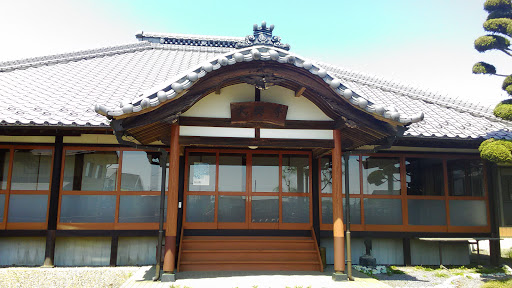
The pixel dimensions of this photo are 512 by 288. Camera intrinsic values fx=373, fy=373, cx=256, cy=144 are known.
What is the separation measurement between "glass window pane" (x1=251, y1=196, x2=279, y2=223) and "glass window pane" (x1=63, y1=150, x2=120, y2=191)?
3.37 m

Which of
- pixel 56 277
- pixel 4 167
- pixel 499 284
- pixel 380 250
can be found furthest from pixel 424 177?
pixel 4 167

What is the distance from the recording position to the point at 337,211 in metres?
7.01

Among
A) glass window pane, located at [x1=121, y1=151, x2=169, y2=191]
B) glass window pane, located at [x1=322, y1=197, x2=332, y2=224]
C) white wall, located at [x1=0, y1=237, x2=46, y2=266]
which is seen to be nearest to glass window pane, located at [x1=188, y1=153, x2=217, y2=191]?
glass window pane, located at [x1=121, y1=151, x2=169, y2=191]

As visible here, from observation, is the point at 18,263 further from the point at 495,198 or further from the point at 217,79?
the point at 495,198

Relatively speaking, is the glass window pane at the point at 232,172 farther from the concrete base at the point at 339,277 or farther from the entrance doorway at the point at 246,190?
the concrete base at the point at 339,277

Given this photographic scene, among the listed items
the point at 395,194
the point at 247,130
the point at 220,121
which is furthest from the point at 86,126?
the point at 395,194

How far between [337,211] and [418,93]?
6454 millimetres

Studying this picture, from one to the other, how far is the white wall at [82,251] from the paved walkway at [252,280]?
1.81 metres

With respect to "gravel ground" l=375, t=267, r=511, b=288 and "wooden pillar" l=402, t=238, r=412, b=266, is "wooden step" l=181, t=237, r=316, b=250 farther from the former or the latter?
"wooden pillar" l=402, t=238, r=412, b=266

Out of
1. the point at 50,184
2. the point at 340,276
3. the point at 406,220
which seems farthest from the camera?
the point at 406,220

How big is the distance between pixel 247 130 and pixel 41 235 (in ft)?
17.6

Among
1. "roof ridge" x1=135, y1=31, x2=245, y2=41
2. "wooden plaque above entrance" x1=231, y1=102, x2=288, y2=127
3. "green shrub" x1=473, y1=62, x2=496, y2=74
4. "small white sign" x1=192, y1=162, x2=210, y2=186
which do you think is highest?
"roof ridge" x1=135, y1=31, x2=245, y2=41

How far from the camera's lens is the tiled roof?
7.95 meters

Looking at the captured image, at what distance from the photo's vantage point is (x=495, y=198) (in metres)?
9.58
